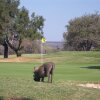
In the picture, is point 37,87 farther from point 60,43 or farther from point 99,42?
point 60,43

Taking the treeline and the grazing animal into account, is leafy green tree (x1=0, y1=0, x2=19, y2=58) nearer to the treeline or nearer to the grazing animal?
the treeline

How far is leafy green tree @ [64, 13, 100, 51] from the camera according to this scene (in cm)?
8869

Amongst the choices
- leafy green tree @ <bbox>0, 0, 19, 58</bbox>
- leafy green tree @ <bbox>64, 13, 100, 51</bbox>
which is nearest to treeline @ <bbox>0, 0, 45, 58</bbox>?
leafy green tree @ <bbox>0, 0, 19, 58</bbox>

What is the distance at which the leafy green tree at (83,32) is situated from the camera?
88.7 meters

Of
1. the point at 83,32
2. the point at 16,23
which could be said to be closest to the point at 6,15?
the point at 16,23

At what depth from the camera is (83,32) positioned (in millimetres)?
90062

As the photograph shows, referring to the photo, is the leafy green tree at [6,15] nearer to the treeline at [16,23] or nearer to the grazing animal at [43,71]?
the treeline at [16,23]

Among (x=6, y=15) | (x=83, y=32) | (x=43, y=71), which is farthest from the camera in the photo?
(x=83, y=32)

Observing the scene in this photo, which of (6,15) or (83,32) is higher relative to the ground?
(6,15)

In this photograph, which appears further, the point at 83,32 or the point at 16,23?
the point at 83,32

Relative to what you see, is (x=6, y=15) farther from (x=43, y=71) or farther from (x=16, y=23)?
(x=43, y=71)

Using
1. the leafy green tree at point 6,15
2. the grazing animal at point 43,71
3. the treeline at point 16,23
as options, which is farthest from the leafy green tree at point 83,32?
the grazing animal at point 43,71

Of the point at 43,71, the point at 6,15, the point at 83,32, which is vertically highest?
the point at 6,15

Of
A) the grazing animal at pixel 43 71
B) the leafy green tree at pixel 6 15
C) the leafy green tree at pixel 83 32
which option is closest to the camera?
the grazing animal at pixel 43 71
